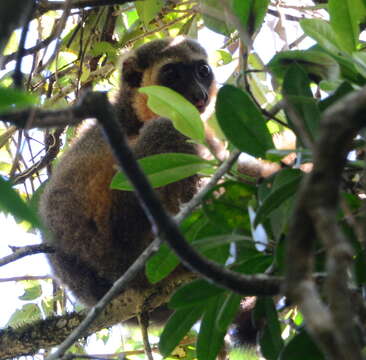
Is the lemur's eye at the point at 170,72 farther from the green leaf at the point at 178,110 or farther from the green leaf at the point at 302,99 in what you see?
the green leaf at the point at 302,99

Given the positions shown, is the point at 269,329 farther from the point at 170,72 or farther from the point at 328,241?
the point at 170,72

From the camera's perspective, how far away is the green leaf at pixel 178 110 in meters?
2.48

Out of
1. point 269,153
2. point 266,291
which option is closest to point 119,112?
point 269,153

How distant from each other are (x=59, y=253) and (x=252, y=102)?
2540 mm

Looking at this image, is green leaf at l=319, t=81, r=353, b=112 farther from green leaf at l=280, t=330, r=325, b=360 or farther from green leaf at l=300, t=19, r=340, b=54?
green leaf at l=280, t=330, r=325, b=360

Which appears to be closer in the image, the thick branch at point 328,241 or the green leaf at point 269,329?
the thick branch at point 328,241

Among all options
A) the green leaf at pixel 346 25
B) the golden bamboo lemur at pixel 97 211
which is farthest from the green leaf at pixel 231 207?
the golden bamboo lemur at pixel 97 211

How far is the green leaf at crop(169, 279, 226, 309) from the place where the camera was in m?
1.91

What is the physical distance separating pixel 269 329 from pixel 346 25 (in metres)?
1.14

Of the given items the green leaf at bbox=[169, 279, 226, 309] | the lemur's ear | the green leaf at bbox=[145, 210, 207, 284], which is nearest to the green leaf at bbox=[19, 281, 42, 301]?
the lemur's ear

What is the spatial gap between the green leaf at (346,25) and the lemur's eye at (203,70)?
3188 millimetres

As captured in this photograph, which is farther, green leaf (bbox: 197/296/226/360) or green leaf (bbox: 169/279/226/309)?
green leaf (bbox: 197/296/226/360)

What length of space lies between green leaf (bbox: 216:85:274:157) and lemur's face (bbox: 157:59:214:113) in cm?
321

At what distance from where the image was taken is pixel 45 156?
488 centimetres
